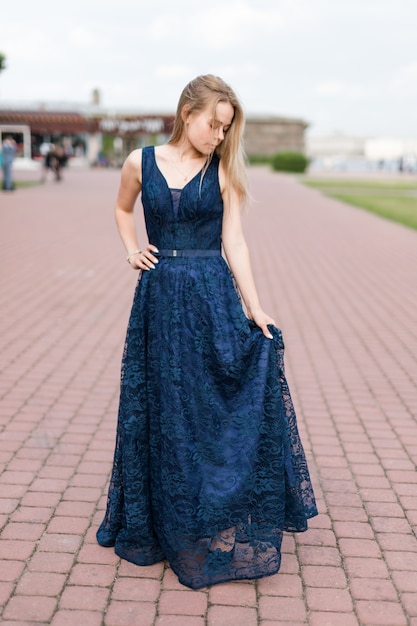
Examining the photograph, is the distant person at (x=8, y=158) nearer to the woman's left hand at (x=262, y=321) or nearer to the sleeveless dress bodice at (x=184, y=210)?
the sleeveless dress bodice at (x=184, y=210)

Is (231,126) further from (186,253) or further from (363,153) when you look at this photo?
(363,153)

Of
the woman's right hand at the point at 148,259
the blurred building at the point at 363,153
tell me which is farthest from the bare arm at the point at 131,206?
the blurred building at the point at 363,153

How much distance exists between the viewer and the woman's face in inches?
107

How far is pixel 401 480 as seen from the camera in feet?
12.5

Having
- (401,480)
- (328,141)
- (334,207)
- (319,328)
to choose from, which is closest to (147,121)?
(334,207)

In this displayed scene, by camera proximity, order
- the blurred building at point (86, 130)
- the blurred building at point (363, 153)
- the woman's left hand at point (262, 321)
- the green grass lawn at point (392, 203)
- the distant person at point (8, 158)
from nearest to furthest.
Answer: the woman's left hand at point (262, 321) → the green grass lawn at point (392, 203) → the distant person at point (8, 158) → the blurred building at point (86, 130) → the blurred building at point (363, 153)

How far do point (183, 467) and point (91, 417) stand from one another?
196cm

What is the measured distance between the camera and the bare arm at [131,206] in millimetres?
2863

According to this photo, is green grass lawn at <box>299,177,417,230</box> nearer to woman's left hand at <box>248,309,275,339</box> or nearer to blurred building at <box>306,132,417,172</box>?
woman's left hand at <box>248,309,275,339</box>

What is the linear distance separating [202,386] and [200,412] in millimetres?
99

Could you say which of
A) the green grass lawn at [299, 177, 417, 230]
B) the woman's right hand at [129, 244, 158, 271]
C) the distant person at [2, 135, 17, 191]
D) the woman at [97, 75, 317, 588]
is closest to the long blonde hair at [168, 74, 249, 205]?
the woman at [97, 75, 317, 588]

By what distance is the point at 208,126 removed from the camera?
276 centimetres

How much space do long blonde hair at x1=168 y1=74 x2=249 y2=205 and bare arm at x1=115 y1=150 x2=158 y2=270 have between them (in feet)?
0.58

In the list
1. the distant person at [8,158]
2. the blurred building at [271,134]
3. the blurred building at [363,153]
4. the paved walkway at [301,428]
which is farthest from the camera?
the blurred building at [363,153]
